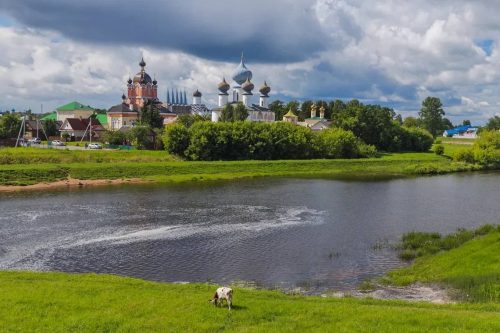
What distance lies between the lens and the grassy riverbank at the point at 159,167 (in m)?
61.0

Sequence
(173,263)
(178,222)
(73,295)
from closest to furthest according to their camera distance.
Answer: (73,295)
(173,263)
(178,222)

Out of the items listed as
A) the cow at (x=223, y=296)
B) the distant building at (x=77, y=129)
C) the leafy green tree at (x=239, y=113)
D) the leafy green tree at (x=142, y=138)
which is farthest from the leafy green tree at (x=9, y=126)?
the cow at (x=223, y=296)

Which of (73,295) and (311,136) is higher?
(311,136)

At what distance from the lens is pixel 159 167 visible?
225 feet

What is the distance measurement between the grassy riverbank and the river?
24.4ft

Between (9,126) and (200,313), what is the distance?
100 metres

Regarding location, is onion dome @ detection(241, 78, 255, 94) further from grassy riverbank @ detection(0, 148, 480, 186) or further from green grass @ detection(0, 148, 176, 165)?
green grass @ detection(0, 148, 176, 165)

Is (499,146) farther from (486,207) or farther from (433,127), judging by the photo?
(433,127)

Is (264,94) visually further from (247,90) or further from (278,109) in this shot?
(278,109)

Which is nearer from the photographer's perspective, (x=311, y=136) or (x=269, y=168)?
(x=269, y=168)

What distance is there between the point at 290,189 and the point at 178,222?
882 inches

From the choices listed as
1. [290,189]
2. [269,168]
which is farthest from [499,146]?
[290,189]

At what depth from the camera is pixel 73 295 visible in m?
16.4

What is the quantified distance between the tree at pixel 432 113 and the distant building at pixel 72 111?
356 ft
